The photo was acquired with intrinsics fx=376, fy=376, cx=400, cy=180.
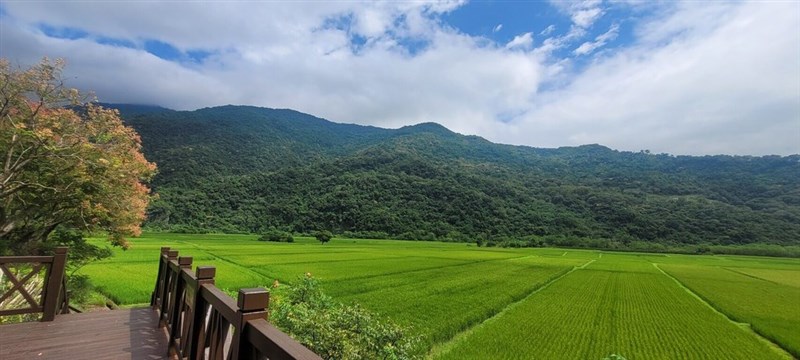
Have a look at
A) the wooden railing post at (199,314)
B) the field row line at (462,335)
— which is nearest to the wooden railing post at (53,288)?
the wooden railing post at (199,314)

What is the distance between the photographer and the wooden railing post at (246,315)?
6.94 feet

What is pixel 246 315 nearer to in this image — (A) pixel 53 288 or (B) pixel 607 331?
(A) pixel 53 288

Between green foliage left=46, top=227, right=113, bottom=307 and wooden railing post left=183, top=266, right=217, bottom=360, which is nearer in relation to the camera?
wooden railing post left=183, top=266, right=217, bottom=360

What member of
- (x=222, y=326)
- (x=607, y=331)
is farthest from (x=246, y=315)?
(x=607, y=331)

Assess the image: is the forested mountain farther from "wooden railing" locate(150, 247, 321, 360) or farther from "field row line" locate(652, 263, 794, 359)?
"wooden railing" locate(150, 247, 321, 360)

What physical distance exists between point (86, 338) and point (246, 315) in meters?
4.62

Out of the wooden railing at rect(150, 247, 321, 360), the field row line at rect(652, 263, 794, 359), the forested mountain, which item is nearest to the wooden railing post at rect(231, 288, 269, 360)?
the wooden railing at rect(150, 247, 321, 360)

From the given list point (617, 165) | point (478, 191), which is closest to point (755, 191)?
point (617, 165)

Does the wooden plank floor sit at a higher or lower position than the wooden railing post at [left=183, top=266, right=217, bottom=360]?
lower

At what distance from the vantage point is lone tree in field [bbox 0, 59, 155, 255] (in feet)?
30.5

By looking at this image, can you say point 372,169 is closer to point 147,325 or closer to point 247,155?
point 247,155

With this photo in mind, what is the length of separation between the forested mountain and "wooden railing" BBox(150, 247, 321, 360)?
62376 millimetres

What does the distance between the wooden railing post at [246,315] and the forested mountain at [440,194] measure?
65.3m

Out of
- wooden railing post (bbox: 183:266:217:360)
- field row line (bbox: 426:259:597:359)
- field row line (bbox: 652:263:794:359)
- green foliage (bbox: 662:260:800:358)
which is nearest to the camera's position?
wooden railing post (bbox: 183:266:217:360)
